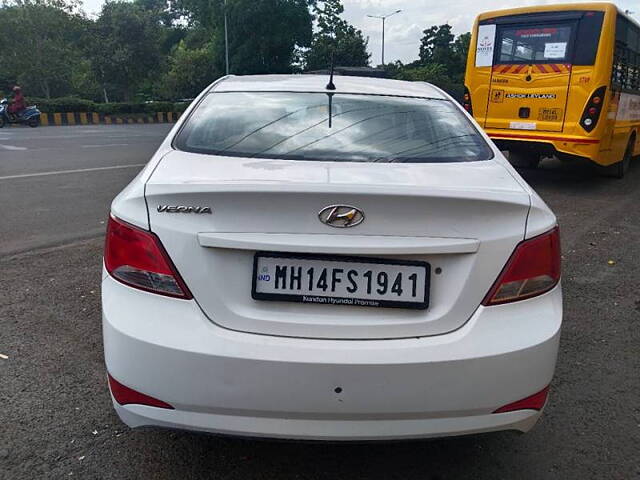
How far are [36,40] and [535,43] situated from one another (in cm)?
3453

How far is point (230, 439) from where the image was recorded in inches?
84.7

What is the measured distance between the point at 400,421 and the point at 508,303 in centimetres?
52

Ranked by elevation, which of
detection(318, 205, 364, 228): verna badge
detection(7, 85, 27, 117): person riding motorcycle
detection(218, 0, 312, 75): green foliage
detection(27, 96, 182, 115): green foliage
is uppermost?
detection(218, 0, 312, 75): green foliage

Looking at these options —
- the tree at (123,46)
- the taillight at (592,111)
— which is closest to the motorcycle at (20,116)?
the taillight at (592,111)

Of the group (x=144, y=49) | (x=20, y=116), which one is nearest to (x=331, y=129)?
(x=20, y=116)

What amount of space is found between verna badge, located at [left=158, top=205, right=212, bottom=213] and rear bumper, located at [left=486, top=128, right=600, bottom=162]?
831 centimetres

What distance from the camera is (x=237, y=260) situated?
6.04 ft

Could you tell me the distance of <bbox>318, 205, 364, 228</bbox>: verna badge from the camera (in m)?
1.82

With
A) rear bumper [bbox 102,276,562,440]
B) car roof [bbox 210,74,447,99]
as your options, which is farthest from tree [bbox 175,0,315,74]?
rear bumper [bbox 102,276,562,440]

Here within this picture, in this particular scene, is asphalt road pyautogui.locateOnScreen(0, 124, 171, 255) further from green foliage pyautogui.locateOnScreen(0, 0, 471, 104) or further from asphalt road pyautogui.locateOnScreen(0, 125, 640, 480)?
green foliage pyautogui.locateOnScreen(0, 0, 471, 104)

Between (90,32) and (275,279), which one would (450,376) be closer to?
(275,279)

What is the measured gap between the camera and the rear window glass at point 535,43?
9070 millimetres

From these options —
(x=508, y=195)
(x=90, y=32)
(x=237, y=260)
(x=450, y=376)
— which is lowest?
(x=450, y=376)

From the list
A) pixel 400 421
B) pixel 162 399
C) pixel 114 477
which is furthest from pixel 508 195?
pixel 114 477
